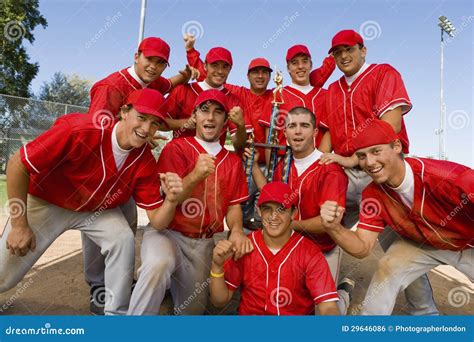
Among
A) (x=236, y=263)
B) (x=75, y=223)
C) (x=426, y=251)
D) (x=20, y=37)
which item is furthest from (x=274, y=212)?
(x=20, y=37)

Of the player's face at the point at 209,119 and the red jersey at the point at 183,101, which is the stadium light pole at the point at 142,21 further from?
the player's face at the point at 209,119

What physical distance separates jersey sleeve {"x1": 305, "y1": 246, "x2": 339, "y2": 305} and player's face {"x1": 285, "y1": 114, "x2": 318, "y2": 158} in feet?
3.69

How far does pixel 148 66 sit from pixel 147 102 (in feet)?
4.24

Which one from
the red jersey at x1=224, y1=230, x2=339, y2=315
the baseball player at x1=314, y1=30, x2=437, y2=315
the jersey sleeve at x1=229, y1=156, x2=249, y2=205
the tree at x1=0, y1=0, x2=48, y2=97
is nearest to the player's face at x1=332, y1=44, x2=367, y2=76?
the baseball player at x1=314, y1=30, x2=437, y2=315

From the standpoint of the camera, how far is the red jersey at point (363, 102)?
3914 millimetres

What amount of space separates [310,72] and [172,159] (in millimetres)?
2215

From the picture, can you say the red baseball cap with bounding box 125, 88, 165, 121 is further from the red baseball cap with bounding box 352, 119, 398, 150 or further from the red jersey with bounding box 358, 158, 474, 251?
the red jersey with bounding box 358, 158, 474, 251

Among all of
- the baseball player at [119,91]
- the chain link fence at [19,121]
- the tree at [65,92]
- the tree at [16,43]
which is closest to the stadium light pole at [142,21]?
the chain link fence at [19,121]

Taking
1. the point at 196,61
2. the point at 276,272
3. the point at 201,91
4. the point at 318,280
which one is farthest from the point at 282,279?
the point at 196,61

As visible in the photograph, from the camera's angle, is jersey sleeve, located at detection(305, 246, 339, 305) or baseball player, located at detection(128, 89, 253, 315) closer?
jersey sleeve, located at detection(305, 246, 339, 305)

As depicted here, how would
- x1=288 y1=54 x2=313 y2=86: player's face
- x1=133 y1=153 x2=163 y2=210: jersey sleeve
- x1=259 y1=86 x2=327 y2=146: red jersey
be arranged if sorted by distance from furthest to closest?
x1=288 y1=54 x2=313 y2=86: player's face < x1=259 y1=86 x2=327 y2=146: red jersey < x1=133 y1=153 x2=163 y2=210: jersey sleeve

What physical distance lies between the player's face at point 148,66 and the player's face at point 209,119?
983 millimetres

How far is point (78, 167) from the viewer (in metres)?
3.17

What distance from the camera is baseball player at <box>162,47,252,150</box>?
4.54m
